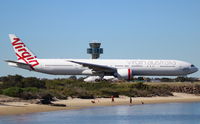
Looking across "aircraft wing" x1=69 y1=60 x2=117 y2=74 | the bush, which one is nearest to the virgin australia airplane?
"aircraft wing" x1=69 y1=60 x2=117 y2=74

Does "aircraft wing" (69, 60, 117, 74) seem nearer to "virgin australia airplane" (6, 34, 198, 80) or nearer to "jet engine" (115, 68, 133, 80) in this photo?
"virgin australia airplane" (6, 34, 198, 80)

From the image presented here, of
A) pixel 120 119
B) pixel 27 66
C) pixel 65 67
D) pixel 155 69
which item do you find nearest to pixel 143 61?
pixel 155 69

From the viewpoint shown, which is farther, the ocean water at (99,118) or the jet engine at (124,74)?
the jet engine at (124,74)

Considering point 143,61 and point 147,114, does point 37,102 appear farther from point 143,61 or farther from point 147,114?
point 143,61

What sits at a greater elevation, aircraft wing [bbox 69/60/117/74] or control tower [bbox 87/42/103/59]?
control tower [bbox 87/42/103/59]

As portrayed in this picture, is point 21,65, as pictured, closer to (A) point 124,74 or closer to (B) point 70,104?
(A) point 124,74

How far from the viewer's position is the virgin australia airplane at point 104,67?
61.8 m

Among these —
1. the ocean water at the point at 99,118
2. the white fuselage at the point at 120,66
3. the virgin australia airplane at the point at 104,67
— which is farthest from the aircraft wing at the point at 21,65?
the ocean water at the point at 99,118

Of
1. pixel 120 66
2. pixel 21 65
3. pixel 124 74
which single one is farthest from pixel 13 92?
pixel 21 65

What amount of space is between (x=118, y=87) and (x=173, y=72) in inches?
511

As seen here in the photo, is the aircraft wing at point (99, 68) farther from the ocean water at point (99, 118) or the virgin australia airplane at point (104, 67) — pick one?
the ocean water at point (99, 118)

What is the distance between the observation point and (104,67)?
6116 centimetres

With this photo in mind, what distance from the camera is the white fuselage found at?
62.3 meters

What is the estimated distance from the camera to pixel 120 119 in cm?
2836
